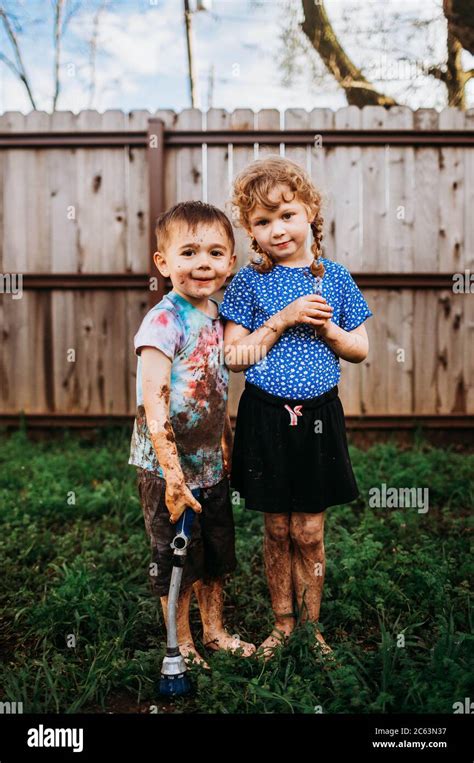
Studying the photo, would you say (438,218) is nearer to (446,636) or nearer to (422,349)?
(422,349)

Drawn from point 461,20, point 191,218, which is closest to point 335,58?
point 461,20

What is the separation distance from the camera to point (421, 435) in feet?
15.6

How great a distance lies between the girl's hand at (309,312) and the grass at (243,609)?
980mm

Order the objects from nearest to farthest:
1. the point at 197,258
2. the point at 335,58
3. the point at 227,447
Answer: the point at 197,258
the point at 227,447
the point at 335,58

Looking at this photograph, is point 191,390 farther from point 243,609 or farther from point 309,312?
point 243,609

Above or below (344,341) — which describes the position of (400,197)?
above

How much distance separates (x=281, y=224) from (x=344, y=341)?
1.34 ft

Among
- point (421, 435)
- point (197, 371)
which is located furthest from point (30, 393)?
point (197, 371)

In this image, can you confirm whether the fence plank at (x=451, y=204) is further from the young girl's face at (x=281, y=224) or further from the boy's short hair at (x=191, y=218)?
the boy's short hair at (x=191, y=218)

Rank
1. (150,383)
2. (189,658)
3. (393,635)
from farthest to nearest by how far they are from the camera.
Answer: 1. (393,635)
2. (189,658)
3. (150,383)

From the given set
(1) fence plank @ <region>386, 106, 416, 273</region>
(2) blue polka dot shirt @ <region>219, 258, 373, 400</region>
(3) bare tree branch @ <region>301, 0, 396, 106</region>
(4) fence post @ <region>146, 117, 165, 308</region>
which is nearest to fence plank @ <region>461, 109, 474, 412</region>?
(1) fence plank @ <region>386, 106, 416, 273</region>

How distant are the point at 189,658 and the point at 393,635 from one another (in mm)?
688

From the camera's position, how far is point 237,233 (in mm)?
4586

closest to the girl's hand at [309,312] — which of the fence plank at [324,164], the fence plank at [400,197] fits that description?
the fence plank at [324,164]
